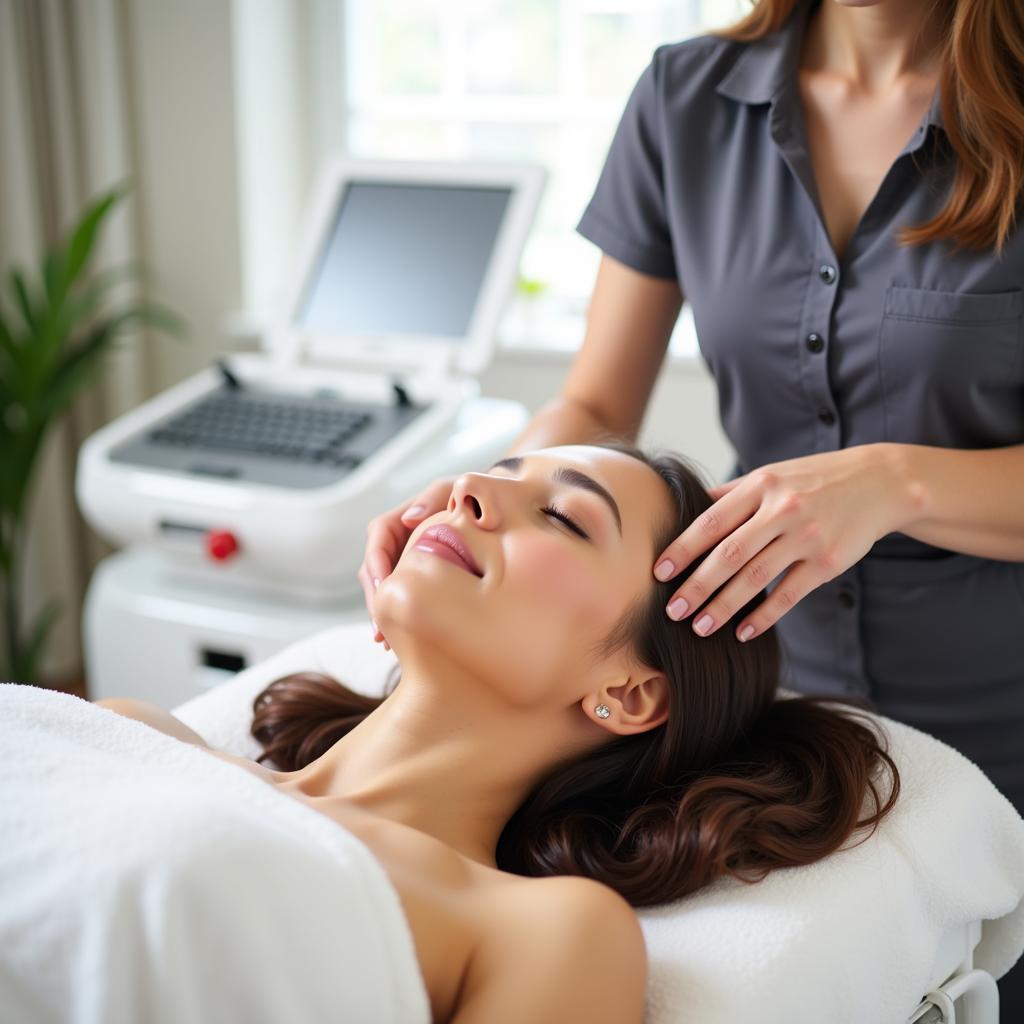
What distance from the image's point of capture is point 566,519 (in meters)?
1.21

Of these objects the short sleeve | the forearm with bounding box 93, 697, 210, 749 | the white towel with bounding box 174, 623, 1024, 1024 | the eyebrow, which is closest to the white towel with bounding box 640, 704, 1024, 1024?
the white towel with bounding box 174, 623, 1024, 1024

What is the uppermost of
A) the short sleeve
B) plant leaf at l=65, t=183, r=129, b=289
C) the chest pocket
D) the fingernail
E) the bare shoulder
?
the short sleeve

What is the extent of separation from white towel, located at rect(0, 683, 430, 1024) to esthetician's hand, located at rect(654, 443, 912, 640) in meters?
0.39

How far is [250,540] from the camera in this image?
6.31 ft

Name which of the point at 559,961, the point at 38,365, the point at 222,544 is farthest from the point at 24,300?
the point at 559,961

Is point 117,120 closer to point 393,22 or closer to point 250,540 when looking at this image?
point 393,22

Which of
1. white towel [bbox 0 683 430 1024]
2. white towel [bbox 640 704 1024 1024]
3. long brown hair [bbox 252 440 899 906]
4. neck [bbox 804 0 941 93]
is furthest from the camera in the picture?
neck [bbox 804 0 941 93]

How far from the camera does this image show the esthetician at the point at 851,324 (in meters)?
1.21

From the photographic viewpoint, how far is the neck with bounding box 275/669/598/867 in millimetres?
1164

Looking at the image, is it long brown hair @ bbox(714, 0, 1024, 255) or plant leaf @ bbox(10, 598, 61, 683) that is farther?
plant leaf @ bbox(10, 598, 61, 683)

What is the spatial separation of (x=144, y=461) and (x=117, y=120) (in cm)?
111

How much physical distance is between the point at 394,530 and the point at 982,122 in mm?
709

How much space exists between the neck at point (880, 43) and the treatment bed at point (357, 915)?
27.6 inches

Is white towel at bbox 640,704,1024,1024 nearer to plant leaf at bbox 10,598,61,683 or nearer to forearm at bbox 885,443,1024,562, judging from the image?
forearm at bbox 885,443,1024,562
